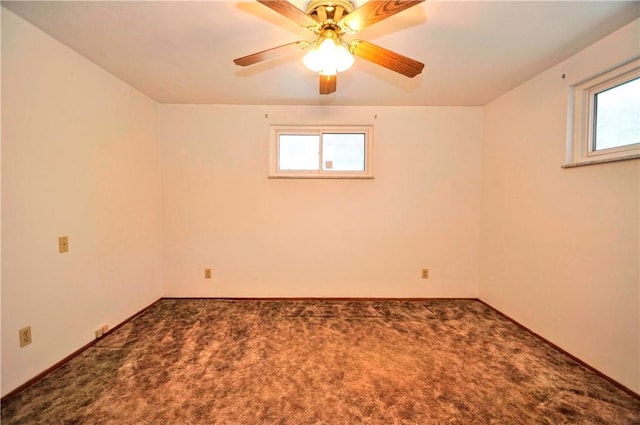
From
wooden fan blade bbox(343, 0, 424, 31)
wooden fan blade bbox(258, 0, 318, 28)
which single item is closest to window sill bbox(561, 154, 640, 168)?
wooden fan blade bbox(343, 0, 424, 31)

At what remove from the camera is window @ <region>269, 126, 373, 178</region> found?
3.01 metres

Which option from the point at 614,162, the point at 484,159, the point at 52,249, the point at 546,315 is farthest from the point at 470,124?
the point at 52,249

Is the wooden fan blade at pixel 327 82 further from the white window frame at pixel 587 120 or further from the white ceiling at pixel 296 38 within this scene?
the white window frame at pixel 587 120

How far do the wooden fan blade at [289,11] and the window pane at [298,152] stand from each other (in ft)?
5.76

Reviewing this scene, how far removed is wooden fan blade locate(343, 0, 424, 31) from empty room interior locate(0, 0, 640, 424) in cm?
3

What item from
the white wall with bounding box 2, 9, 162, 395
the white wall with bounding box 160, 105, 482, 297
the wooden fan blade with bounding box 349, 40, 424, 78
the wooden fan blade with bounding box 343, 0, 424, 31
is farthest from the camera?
the white wall with bounding box 160, 105, 482, 297

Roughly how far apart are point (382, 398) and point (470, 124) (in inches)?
118

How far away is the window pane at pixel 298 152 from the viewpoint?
3.04 metres

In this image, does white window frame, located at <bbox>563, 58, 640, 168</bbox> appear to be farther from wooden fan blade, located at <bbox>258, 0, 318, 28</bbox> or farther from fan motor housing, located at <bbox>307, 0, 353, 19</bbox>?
wooden fan blade, located at <bbox>258, 0, 318, 28</bbox>

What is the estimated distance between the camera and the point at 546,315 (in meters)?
2.16

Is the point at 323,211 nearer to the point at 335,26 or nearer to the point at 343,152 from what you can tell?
the point at 343,152

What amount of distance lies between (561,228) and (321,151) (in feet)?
7.76

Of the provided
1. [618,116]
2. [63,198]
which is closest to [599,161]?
[618,116]

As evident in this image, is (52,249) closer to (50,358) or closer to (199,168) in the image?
(50,358)
